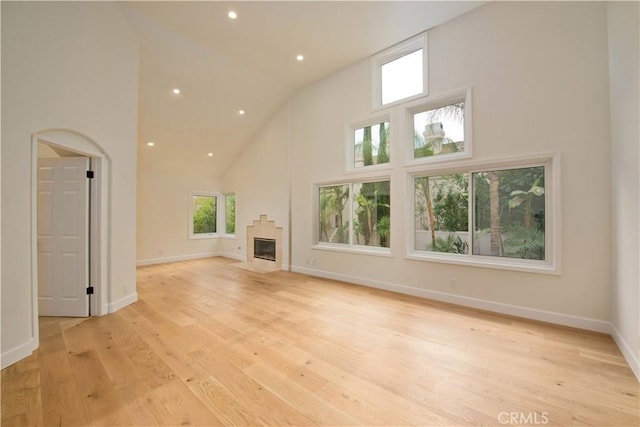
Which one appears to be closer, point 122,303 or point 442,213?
point 122,303

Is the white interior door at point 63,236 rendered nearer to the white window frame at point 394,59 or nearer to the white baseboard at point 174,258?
the white baseboard at point 174,258

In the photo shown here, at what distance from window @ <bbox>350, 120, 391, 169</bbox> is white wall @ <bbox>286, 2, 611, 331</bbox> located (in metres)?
0.33

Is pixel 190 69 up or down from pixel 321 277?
up

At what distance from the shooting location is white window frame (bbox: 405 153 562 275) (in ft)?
10.2

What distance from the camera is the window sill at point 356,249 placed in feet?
15.3

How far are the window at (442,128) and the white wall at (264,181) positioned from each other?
3152 millimetres

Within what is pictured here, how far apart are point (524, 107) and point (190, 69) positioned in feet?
18.0

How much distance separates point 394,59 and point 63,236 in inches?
221

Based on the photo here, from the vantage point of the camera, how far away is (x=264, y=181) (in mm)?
6957

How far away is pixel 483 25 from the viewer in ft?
11.9

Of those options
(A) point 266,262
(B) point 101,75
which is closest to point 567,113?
(B) point 101,75

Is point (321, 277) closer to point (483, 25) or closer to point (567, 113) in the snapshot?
point (567, 113)

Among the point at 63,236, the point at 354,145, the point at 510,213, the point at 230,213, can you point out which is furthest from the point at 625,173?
the point at 230,213

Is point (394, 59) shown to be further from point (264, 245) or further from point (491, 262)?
point (264, 245)
